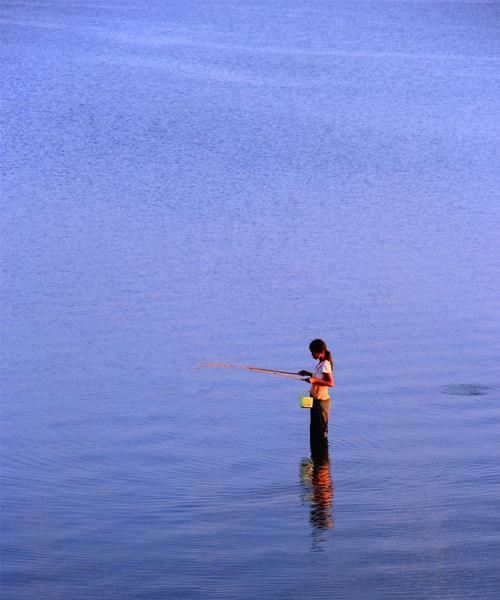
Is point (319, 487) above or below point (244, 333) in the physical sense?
below

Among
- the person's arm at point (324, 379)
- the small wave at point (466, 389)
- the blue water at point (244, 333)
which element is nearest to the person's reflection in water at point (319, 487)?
the blue water at point (244, 333)

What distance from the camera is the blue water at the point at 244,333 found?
12734 mm

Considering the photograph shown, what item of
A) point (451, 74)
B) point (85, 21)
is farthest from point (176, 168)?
point (85, 21)

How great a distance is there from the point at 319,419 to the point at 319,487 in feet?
3.93

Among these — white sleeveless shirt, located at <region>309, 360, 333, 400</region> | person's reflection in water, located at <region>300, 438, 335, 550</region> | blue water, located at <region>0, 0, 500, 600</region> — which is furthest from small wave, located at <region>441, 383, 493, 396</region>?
white sleeveless shirt, located at <region>309, 360, 333, 400</region>

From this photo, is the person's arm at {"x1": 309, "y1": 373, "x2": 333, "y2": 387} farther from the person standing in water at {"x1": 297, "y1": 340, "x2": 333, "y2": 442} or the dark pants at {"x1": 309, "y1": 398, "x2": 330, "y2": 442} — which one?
the dark pants at {"x1": 309, "y1": 398, "x2": 330, "y2": 442}

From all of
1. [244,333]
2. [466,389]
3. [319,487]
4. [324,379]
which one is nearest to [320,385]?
[324,379]

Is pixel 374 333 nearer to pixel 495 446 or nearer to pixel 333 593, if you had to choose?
pixel 495 446

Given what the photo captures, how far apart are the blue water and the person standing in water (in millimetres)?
464

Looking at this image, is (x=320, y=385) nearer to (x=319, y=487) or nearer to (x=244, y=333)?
(x=319, y=487)

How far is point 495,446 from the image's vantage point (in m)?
16.2

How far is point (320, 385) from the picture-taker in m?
15.3

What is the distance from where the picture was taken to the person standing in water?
590 inches

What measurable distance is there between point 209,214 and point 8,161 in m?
9.40
